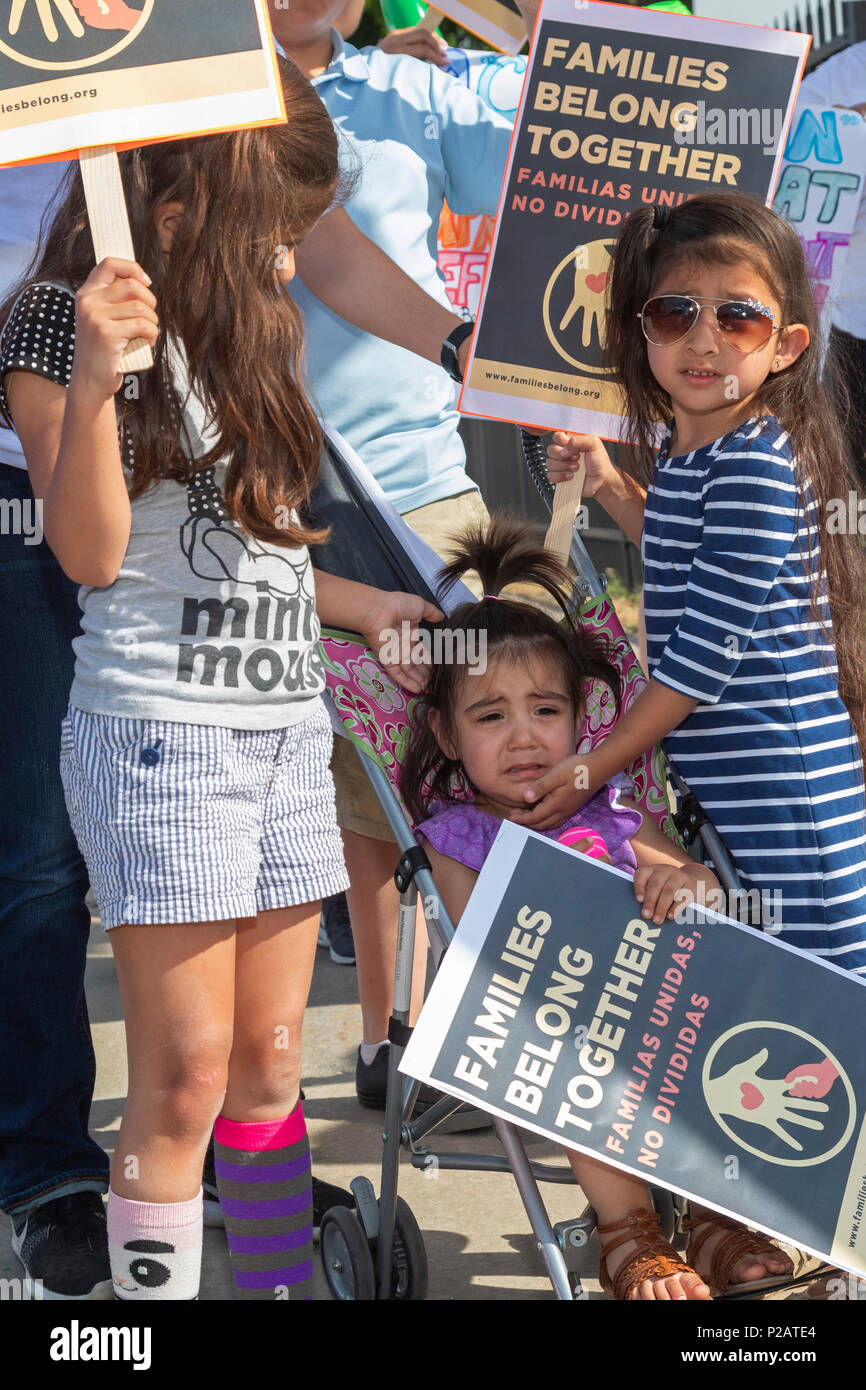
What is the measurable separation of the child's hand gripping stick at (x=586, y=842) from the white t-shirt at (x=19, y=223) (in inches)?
45.3

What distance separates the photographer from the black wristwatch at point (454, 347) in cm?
279

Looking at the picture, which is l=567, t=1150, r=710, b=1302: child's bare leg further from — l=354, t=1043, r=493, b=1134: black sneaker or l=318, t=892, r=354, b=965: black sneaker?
l=318, t=892, r=354, b=965: black sneaker

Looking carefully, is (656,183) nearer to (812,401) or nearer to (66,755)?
(812,401)

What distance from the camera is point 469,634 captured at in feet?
8.64

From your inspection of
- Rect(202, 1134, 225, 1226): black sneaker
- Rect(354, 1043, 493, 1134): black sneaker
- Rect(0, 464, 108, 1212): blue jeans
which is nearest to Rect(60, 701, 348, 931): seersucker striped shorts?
Rect(0, 464, 108, 1212): blue jeans

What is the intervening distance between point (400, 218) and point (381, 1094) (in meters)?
2.00

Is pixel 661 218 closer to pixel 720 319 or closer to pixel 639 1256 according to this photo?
pixel 720 319

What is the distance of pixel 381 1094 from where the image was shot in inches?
133

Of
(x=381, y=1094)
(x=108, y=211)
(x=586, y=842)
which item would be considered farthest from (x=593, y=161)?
(x=381, y=1094)

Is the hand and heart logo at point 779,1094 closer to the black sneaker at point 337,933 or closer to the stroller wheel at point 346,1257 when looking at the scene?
the stroller wheel at point 346,1257

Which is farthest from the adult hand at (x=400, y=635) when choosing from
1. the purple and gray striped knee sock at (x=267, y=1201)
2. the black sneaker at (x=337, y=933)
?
the black sneaker at (x=337, y=933)

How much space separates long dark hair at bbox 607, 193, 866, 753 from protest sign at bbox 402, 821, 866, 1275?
0.49 m

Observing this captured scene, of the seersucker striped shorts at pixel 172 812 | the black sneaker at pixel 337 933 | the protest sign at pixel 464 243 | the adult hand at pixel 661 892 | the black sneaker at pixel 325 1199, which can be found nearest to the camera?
the seersucker striped shorts at pixel 172 812
